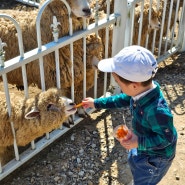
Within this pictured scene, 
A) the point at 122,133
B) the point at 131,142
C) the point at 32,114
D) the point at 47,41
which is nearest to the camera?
the point at 131,142

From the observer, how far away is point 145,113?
102 inches

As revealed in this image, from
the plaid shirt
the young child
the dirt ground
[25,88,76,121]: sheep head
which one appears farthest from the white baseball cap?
the dirt ground

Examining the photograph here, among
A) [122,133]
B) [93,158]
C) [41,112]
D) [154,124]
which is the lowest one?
[93,158]

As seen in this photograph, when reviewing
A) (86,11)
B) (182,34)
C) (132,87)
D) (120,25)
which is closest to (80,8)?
(86,11)

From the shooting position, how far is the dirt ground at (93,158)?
12.2 ft

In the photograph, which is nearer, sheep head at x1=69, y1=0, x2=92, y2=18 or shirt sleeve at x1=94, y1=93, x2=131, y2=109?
shirt sleeve at x1=94, y1=93, x2=131, y2=109

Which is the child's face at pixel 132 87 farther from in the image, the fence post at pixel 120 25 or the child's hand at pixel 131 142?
the fence post at pixel 120 25

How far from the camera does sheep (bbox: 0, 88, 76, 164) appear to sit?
3297 mm

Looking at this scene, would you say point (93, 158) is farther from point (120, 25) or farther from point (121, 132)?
point (120, 25)

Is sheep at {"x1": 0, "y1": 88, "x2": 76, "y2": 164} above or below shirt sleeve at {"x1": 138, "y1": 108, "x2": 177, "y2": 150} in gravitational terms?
below

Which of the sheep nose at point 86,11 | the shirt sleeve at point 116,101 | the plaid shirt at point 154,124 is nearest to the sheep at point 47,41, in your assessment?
the sheep nose at point 86,11

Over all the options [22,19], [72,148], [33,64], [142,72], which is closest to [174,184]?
[72,148]

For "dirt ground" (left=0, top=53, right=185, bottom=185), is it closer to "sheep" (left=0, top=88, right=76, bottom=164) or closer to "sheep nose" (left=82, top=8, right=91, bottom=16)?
"sheep" (left=0, top=88, right=76, bottom=164)

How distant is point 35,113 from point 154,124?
3.87 ft
